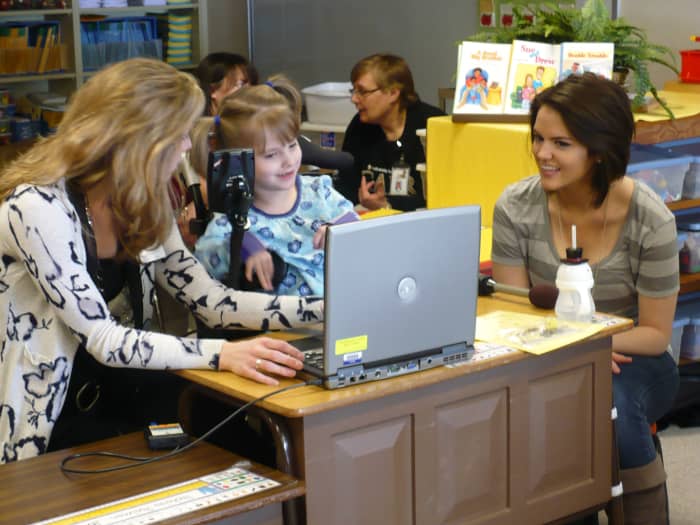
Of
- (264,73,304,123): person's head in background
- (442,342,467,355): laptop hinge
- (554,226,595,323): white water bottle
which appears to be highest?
(264,73,304,123): person's head in background

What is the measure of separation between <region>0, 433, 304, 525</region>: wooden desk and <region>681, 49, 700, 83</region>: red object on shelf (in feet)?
9.21

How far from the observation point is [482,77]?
11.4 feet

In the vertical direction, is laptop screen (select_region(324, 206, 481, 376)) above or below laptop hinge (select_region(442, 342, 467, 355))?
above

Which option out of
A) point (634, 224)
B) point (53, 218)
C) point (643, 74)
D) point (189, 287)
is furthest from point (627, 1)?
point (53, 218)

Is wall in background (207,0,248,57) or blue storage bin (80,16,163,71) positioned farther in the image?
wall in background (207,0,248,57)

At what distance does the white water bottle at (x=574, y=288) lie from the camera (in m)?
2.21

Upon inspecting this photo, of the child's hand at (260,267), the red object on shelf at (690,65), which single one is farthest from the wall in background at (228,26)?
the child's hand at (260,267)

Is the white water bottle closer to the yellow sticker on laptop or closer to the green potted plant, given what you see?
the yellow sticker on laptop

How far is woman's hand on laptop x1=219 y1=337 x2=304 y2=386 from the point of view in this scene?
1.93m

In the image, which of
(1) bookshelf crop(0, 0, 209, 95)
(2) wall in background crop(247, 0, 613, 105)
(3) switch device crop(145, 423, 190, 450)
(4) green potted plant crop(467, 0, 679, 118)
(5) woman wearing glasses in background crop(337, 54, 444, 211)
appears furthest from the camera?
(1) bookshelf crop(0, 0, 209, 95)

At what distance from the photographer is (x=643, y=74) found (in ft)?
11.2

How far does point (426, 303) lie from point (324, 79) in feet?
13.5

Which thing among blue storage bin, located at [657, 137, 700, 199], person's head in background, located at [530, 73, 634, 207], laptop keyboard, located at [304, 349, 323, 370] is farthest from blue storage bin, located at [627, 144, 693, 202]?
laptop keyboard, located at [304, 349, 323, 370]

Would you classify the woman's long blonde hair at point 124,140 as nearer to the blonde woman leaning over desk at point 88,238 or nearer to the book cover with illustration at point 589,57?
the blonde woman leaning over desk at point 88,238
